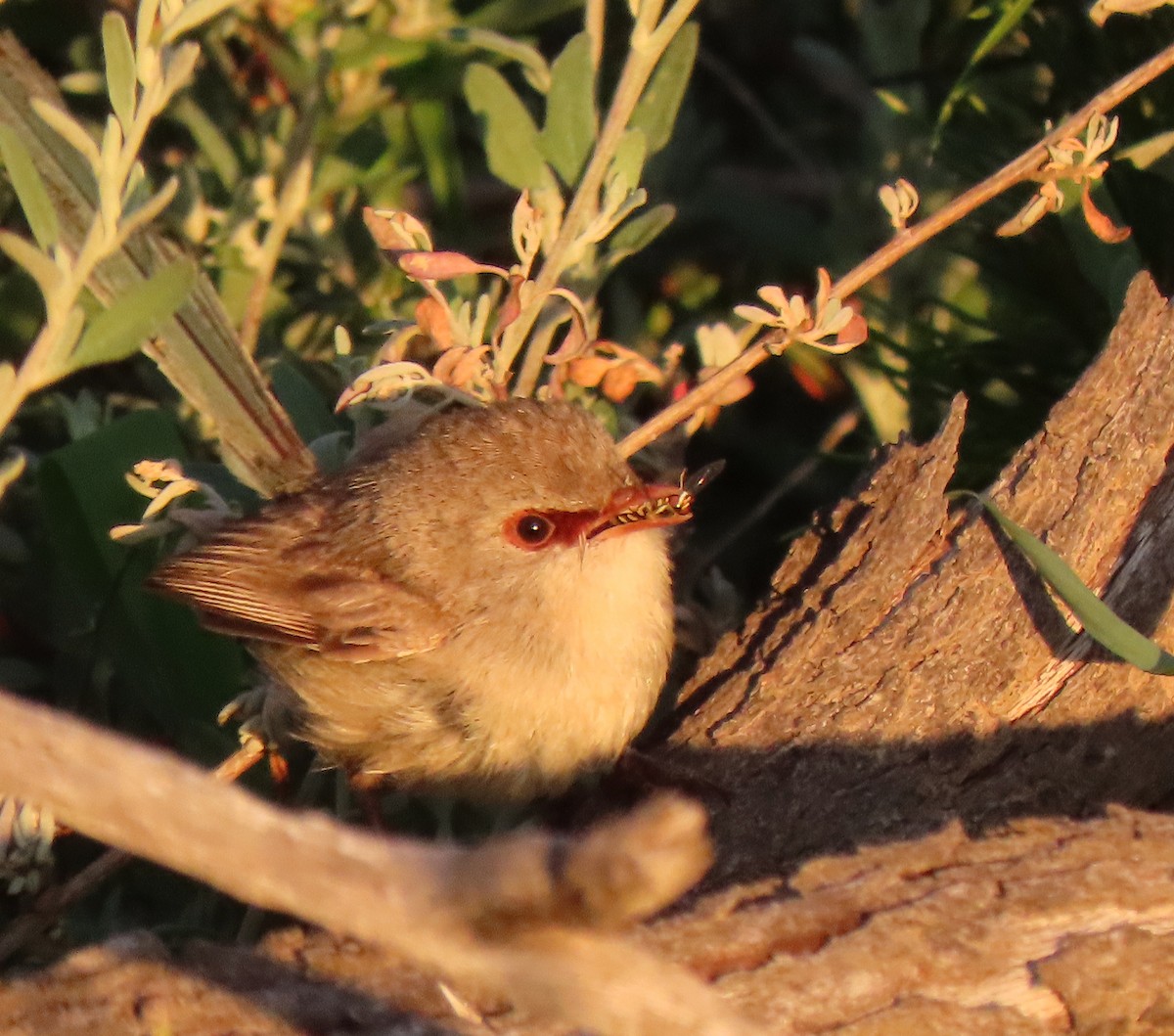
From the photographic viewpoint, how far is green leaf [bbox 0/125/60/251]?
277cm

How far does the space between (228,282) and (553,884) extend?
3333 millimetres

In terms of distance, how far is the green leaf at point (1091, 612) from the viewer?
118 inches

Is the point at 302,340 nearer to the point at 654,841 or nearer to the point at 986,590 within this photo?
the point at 986,590

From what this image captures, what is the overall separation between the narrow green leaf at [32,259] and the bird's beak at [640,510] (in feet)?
4.63

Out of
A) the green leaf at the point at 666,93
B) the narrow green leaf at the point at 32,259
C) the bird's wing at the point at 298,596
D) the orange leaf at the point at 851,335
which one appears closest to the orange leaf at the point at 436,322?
the bird's wing at the point at 298,596

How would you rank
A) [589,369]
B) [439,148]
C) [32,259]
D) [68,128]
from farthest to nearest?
[439,148]
[589,369]
[68,128]
[32,259]

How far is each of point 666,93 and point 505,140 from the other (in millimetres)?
480

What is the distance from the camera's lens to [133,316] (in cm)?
274

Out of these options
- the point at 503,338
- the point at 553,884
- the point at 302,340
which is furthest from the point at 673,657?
the point at 553,884

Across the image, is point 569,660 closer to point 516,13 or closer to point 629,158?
point 629,158

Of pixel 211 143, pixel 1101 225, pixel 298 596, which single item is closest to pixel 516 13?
pixel 211 143

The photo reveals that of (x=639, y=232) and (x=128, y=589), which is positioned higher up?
(x=639, y=232)

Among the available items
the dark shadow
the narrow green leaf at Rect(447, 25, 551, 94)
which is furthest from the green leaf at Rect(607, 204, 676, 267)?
the dark shadow

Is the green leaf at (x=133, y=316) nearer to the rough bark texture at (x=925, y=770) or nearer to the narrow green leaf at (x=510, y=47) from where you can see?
the rough bark texture at (x=925, y=770)
